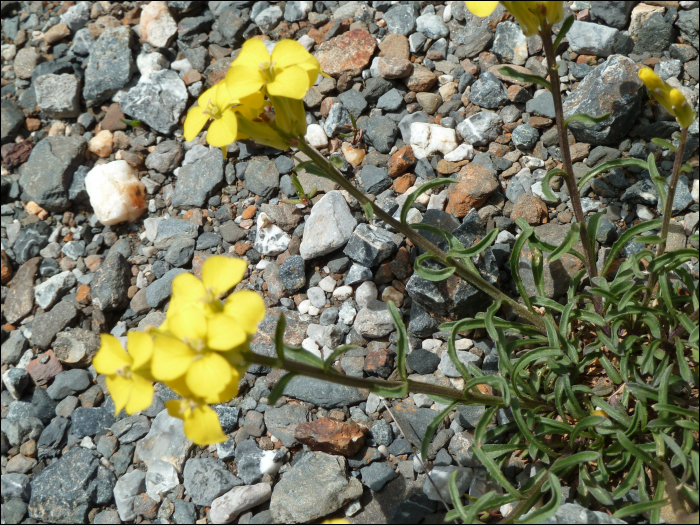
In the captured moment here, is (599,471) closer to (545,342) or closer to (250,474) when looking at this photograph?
(545,342)

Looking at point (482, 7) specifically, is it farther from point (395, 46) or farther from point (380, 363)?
point (395, 46)

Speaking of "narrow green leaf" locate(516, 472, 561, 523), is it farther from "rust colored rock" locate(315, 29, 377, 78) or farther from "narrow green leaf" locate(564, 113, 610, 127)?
"rust colored rock" locate(315, 29, 377, 78)

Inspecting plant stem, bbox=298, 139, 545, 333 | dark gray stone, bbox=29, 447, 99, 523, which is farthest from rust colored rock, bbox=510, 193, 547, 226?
dark gray stone, bbox=29, 447, 99, 523

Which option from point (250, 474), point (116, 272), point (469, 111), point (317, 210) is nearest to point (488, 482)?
point (250, 474)

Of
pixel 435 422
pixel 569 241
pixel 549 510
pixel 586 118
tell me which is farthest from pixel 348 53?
pixel 549 510

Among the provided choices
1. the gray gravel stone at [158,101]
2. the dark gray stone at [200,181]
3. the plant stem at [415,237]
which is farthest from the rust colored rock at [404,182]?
the gray gravel stone at [158,101]
